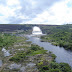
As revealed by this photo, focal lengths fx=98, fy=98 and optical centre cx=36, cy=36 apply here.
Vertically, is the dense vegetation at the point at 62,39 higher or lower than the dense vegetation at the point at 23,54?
higher

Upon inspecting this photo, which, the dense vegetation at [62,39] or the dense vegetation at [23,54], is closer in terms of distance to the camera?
the dense vegetation at [23,54]

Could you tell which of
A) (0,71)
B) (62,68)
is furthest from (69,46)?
(0,71)

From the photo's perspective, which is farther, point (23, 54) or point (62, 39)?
point (62, 39)

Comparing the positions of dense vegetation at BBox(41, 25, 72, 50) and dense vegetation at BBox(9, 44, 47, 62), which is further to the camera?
dense vegetation at BBox(41, 25, 72, 50)

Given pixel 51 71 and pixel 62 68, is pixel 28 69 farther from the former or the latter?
pixel 62 68

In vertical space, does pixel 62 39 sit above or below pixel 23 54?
above

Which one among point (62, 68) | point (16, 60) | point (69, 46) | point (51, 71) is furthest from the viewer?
point (69, 46)

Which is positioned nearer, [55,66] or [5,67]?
[55,66]

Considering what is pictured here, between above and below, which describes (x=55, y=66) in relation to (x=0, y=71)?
above

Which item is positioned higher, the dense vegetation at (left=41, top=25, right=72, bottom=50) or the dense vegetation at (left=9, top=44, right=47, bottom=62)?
the dense vegetation at (left=41, top=25, right=72, bottom=50)

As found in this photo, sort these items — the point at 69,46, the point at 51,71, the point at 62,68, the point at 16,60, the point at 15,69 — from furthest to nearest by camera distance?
the point at 69,46 < the point at 16,60 < the point at 15,69 < the point at 62,68 < the point at 51,71
